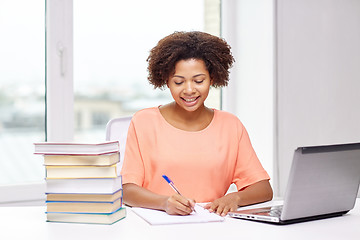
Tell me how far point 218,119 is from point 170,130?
0.68 feet

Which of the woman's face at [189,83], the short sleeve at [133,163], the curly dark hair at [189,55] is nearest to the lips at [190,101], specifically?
the woman's face at [189,83]

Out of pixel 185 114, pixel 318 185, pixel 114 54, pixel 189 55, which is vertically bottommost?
pixel 318 185

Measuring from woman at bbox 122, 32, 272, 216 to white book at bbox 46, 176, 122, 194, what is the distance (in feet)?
1.20

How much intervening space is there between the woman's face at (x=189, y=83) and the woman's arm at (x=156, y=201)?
347 millimetres

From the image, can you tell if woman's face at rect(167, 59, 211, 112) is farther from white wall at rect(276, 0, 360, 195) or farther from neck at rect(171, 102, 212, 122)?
white wall at rect(276, 0, 360, 195)

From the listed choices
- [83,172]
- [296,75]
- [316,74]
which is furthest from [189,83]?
[316,74]

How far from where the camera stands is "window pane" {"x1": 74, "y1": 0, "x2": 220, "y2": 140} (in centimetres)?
296

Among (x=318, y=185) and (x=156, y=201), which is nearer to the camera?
(x=318, y=185)

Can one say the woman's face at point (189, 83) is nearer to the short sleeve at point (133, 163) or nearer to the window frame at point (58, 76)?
the short sleeve at point (133, 163)

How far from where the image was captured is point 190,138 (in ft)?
6.15

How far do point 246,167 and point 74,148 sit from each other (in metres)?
0.76

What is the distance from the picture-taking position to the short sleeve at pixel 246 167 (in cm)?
187

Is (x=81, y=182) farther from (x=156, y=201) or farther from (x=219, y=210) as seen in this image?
(x=219, y=210)

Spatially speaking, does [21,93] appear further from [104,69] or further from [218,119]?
[218,119]
